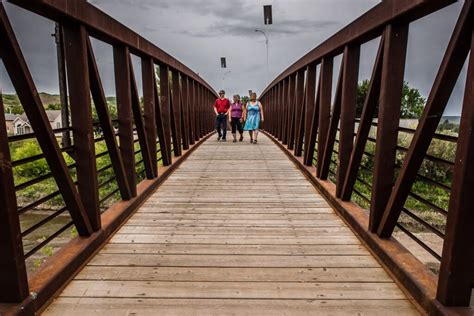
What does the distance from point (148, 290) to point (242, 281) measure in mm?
602

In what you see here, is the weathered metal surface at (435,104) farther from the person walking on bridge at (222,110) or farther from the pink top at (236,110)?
the person walking on bridge at (222,110)

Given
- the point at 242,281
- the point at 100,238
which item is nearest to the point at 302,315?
the point at 242,281

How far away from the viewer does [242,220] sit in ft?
13.8

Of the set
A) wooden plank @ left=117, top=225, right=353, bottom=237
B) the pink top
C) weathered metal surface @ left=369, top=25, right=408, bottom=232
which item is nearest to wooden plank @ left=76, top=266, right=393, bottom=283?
weathered metal surface @ left=369, top=25, right=408, bottom=232

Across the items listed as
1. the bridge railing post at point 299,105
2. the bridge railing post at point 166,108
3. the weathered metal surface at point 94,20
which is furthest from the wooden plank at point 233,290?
the bridge railing post at point 299,105

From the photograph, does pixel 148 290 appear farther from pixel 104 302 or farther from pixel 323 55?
pixel 323 55

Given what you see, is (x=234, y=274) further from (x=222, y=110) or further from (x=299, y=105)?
(x=222, y=110)

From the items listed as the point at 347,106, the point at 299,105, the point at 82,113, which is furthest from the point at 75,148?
the point at 299,105

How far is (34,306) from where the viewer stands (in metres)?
2.36

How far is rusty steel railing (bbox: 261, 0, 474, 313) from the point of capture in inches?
84.2

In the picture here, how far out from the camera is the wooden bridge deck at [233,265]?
2.53 meters

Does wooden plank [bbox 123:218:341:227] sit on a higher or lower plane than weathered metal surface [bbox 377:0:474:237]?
lower

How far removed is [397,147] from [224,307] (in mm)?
1815

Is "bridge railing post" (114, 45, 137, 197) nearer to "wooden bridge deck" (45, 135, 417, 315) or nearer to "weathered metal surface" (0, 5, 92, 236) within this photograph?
"wooden bridge deck" (45, 135, 417, 315)
